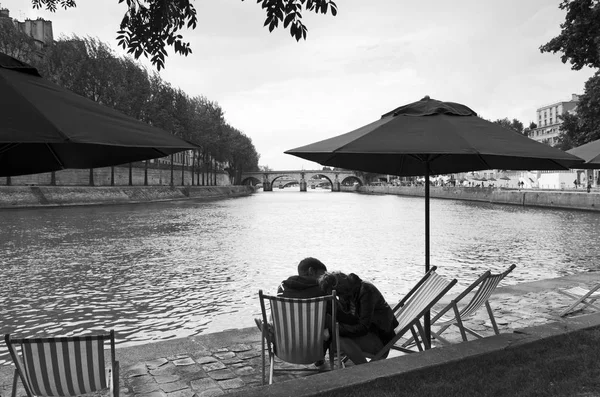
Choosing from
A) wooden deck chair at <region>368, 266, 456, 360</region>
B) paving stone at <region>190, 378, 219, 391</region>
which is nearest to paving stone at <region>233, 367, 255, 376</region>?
paving stone at <region>190, 378, 219, 391</region>

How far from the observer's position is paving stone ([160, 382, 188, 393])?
171 inches

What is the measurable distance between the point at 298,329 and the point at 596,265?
39.6 feet

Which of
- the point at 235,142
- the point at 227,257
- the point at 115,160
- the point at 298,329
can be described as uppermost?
the point at 235,142

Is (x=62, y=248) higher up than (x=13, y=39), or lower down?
lower down

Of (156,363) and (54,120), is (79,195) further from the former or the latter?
(54,120)

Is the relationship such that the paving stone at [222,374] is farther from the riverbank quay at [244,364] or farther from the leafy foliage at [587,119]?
the leafy foliage at [587,119]

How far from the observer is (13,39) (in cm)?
4050

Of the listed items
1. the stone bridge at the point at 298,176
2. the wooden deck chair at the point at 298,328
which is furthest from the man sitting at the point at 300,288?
Answer: the stone bridge at the point at 298,176

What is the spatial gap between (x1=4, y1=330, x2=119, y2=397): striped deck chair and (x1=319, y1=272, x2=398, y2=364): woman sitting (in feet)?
6.72

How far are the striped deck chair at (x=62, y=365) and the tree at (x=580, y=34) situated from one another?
18.5 metres

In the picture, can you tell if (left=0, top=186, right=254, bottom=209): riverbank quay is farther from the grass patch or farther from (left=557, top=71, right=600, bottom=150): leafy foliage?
the grass patch

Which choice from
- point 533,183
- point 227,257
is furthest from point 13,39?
point 533,183

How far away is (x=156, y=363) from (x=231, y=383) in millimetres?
961

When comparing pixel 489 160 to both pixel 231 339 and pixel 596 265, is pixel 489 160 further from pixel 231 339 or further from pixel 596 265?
pixel 596 265
